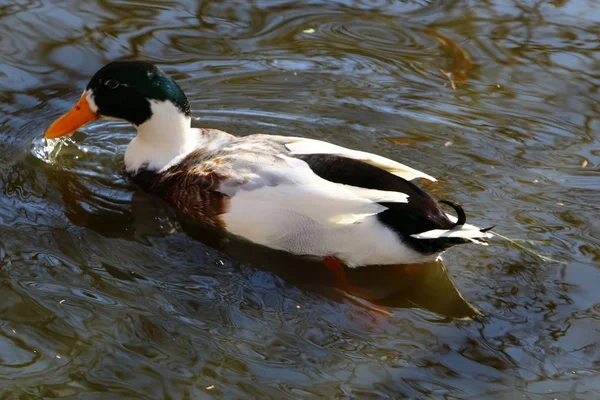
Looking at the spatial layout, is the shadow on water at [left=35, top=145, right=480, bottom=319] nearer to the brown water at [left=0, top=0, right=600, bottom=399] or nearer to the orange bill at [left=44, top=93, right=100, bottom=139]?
the brown water at [left=0, top=0, right=600, bottom=399]

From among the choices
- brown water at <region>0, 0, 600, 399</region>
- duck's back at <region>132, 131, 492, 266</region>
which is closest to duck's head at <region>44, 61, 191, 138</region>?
brown water at <region>0, 0, 600, 399</region>

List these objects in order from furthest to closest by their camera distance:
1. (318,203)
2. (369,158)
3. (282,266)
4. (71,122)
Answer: (71,122) < (282,266) < (369,158) < (318,203)

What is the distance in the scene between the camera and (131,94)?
479 centimetres

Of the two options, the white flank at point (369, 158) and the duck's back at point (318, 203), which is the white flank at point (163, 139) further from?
the white flank at point (369, 158)

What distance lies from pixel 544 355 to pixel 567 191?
1370 millimetres

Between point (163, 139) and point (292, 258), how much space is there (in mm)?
1038

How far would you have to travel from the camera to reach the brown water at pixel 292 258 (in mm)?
3568

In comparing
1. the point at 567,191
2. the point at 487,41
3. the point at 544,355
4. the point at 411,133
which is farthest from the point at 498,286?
the point at 487,41

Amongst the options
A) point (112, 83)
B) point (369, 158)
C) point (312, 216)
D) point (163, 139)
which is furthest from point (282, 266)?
point (112, 83)

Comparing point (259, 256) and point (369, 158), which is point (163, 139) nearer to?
point (259, 256)

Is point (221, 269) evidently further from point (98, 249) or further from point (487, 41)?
point (487, 41)

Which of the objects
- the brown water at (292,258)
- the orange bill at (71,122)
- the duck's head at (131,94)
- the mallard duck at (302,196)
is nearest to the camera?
the brown water at (292,258)

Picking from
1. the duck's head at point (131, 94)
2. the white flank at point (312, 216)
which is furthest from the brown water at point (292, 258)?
the duck's head at point (131, 94)

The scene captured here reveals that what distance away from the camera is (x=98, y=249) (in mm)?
4293
